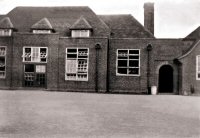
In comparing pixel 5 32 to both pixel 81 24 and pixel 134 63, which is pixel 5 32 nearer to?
pixel 81 24

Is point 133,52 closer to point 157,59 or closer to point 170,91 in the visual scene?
point 157,59

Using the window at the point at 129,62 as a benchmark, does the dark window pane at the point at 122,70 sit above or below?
below

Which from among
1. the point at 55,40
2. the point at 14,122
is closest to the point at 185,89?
the point at 55,40

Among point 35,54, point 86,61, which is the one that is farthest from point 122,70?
point 35,54

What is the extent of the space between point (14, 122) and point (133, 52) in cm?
1951

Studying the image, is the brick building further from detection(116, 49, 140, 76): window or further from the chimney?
the chimney

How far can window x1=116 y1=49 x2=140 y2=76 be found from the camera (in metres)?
28.7

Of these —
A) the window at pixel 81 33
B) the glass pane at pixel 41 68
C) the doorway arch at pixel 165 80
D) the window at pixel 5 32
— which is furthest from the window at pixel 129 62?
the window at pixel 5 32

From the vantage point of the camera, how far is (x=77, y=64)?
93.9ft

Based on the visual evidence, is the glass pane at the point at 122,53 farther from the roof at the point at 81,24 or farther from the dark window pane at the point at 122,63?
the roof at the point at 81,24

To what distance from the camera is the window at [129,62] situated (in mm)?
28703

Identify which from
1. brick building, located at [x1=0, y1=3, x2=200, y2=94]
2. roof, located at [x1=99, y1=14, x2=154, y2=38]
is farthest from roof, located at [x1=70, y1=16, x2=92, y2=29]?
roof, located at [x1=99, y1=14, x2=154, y2=38]

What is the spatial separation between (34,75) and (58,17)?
22.7 feet

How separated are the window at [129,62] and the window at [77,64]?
3116mm
